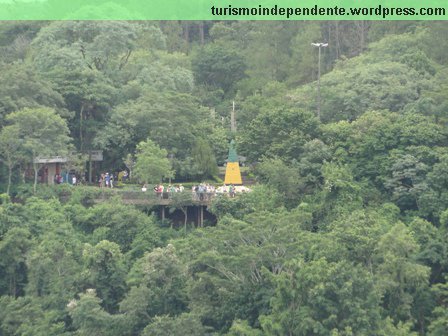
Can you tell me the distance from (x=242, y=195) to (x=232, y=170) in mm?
3258

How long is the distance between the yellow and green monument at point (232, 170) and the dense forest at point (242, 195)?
0.50m

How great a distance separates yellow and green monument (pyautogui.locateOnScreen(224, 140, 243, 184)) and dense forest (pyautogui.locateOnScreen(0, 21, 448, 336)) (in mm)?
497

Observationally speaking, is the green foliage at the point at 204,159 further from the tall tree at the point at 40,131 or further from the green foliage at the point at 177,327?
the green foliage at the point at 177,327

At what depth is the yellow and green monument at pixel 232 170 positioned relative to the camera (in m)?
41.8

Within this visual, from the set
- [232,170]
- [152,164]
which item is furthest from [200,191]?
[232,170]

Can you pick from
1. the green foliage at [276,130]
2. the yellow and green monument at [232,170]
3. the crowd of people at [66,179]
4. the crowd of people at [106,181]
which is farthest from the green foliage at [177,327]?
the crowd of people at [66,179]

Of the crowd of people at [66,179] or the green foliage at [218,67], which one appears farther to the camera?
the green foliage at [218,67]

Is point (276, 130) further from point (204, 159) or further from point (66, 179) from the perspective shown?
point (66, 179)

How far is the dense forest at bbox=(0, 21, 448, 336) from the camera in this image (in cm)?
3222

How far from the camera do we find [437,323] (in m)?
31.0

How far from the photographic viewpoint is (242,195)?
127ft

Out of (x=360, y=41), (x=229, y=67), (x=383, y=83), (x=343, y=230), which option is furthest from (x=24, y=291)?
(x=360, y=41)

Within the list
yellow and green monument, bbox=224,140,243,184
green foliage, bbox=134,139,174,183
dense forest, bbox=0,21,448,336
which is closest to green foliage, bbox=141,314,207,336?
dense forest, bbox=0,21,448,336

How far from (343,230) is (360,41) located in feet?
78.9
